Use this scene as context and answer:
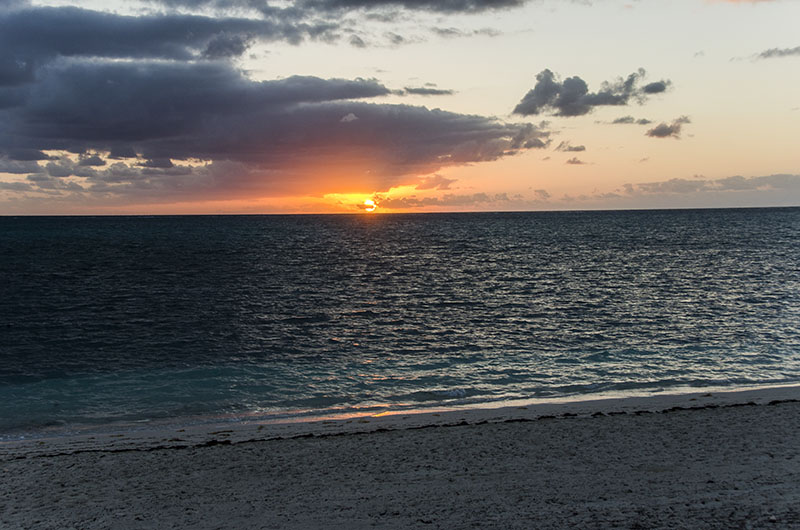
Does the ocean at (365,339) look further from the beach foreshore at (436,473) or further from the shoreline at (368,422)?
the beach foreshore at (436,473)

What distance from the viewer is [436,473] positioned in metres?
11.6

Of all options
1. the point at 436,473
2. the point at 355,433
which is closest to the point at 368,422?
the point at 355,433

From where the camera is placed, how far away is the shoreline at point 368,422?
1430 cm

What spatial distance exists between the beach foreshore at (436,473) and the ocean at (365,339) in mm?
3261

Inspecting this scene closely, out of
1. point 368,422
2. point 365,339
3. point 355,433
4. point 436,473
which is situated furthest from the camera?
point 365,339

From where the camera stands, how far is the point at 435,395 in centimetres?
1928

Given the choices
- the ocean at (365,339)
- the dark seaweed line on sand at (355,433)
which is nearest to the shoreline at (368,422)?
the dark seaweed line on sand at (355,433)

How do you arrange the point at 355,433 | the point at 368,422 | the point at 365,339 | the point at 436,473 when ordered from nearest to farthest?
the point at 436,473 → the point at 355,433 → the point at 368,422 → the point at 365,339

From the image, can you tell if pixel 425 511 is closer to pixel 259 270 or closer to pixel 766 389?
pixel 766 389

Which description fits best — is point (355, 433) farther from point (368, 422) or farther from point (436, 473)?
point (436, 473)

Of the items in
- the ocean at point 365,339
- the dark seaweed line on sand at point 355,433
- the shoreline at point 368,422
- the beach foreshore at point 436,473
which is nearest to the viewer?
the beach foreshore at point 436,473

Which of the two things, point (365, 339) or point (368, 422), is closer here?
point (368, 422)

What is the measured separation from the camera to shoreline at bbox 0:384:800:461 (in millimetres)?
14297

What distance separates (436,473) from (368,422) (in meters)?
4.55
